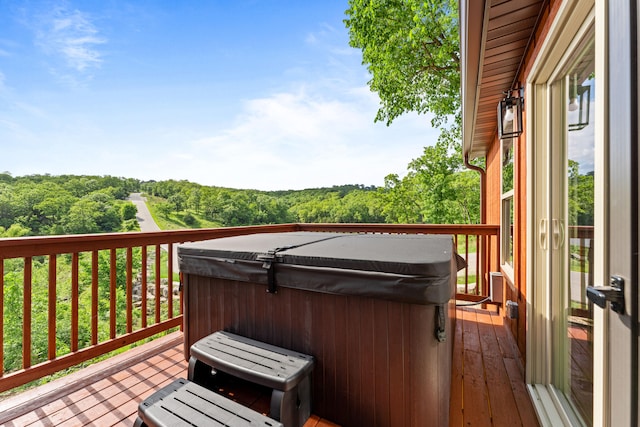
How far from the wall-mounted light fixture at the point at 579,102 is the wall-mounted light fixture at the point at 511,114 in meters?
0.66

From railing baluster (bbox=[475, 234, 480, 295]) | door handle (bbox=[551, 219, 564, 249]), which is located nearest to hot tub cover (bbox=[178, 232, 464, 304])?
door handle (bbox=[551, 219, 564, 249])

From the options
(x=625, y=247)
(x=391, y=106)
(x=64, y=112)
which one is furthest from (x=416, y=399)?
(x=64, y=112)

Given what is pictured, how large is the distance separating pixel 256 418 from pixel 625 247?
139 centimetres

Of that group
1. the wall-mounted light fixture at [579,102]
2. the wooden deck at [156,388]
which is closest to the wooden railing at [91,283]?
the wooden deck at [156,388]

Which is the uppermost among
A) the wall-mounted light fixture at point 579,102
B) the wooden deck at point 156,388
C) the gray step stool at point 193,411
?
the wall-mounted light fixture at point 579,102

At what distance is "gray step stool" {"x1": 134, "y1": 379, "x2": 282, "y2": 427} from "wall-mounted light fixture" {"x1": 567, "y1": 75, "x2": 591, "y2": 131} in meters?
1.92

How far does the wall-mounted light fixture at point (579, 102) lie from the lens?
1384 mm

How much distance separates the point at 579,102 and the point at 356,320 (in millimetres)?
1545

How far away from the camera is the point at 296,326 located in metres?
1.65

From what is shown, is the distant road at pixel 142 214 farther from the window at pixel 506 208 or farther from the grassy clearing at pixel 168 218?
the window at pixel 506 208

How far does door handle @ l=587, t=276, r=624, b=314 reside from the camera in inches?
32.1

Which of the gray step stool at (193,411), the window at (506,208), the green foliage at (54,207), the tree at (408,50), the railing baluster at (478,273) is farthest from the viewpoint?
the green foliage at (54,207)

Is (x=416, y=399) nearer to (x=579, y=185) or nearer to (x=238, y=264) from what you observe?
(x=238, y=264)

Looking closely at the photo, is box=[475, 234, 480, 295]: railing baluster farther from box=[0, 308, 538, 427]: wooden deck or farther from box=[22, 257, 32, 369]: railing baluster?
box=[22, 257, 32, 369]: railing baluster
